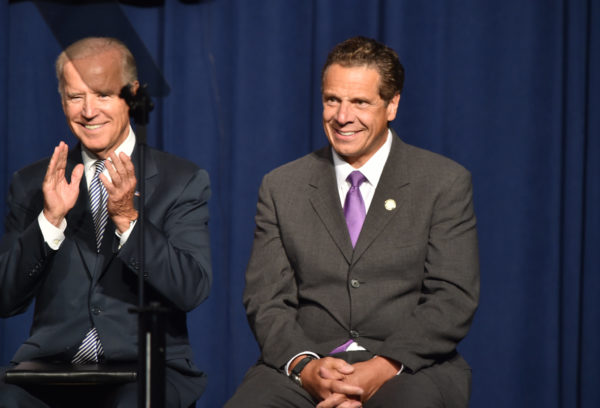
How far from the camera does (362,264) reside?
2178mm

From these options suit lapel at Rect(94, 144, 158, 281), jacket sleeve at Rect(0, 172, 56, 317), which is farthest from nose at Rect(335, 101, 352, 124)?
jacket sleeve at Rect(0, 172, 56, 317)

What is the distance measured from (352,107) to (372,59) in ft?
0.54

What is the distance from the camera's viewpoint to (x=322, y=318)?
221 cm

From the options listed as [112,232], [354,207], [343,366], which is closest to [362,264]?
[354,207]

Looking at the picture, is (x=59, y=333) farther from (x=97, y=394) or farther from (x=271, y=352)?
(x=271, y=352)

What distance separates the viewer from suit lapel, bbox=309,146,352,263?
2215mm

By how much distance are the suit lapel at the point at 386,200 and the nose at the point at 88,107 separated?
0.90 m

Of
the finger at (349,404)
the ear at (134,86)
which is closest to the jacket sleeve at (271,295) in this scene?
the finger at (349,404)

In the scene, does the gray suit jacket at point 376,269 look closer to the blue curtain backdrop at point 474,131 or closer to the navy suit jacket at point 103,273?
the navy suit jacket at point 103,273

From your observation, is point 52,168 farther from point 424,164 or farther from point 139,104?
point 424,164

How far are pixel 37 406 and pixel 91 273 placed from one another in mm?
409

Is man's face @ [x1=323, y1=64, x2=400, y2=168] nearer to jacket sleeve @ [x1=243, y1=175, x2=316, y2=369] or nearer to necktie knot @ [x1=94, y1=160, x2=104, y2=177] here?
jacket sleeve @ [x1=243, y1=175, x2=316, y2=369]

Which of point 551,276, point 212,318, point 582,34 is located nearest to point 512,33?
point 582,34

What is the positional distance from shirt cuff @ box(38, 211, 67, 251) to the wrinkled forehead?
1.37ft
